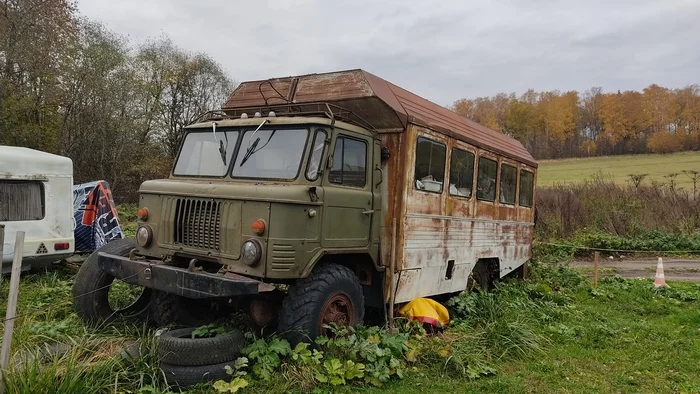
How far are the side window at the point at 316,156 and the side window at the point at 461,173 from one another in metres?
2.90

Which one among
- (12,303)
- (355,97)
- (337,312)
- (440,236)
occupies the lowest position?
(337,312)

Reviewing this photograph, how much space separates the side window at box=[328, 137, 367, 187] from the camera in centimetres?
571

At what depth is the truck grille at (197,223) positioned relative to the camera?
17.3 ft

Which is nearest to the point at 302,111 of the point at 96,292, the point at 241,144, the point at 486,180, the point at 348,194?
the point at 241,144

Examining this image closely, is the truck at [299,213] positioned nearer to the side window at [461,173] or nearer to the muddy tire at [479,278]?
the side window at [461,173]

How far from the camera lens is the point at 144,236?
579 centimetres

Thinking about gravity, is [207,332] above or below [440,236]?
below

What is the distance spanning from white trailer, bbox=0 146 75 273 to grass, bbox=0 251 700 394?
52 cm

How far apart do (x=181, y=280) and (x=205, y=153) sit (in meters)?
1.77

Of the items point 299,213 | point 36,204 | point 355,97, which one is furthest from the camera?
point 36,204

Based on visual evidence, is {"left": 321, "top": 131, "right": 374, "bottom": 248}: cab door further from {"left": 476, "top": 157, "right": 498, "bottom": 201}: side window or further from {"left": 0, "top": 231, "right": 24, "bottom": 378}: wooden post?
{"left": 476, "top": 157, "right": 498, "bottom": 201}: side window

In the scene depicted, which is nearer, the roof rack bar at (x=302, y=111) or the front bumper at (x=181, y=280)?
the front bumper at (x=181, y=280)

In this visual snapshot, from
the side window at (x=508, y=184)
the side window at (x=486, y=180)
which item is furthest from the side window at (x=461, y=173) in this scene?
the side window at (x=508, y=184)

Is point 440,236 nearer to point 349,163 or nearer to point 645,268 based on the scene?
point 349,163
